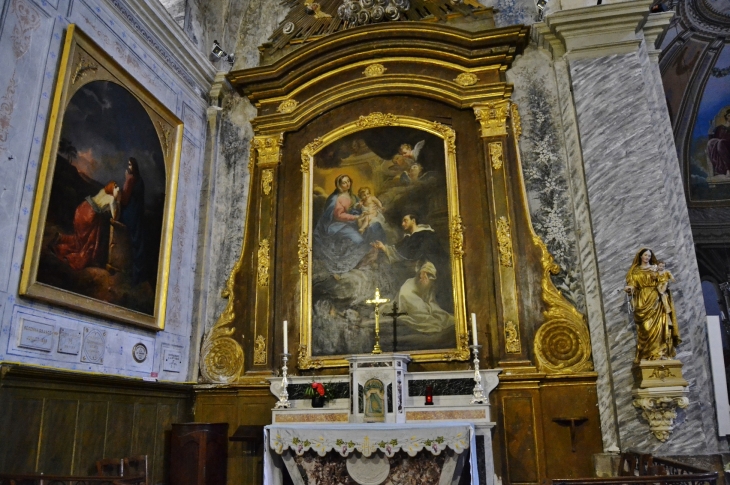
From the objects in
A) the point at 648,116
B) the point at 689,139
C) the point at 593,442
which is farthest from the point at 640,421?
the point at 689,139

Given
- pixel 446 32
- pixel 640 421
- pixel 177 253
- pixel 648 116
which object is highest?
pixel 446 32

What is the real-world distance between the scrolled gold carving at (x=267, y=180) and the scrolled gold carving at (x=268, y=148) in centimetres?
12

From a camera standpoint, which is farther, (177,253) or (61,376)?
(177,253)

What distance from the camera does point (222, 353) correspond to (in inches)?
296

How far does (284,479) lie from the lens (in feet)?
20.9

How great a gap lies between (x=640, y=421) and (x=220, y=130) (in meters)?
6.26

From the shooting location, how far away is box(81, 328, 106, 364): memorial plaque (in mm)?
5711

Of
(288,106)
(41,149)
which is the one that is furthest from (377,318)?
(41,149)

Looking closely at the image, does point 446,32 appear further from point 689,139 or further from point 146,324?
point 689,139

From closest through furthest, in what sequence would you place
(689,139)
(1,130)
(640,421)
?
(1,130) → (640,421) → (689,139)

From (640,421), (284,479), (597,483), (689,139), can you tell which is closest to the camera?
(597,483)

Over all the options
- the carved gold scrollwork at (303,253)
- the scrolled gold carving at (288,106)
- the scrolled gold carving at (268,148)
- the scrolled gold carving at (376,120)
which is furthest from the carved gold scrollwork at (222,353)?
the scrolled gold carving at (376,120)

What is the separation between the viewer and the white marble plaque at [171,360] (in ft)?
22.9

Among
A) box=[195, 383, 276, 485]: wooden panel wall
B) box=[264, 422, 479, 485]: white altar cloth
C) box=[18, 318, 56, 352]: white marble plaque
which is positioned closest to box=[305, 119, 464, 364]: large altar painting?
box=[195, 383, 276, 485]: wooden panel wall
